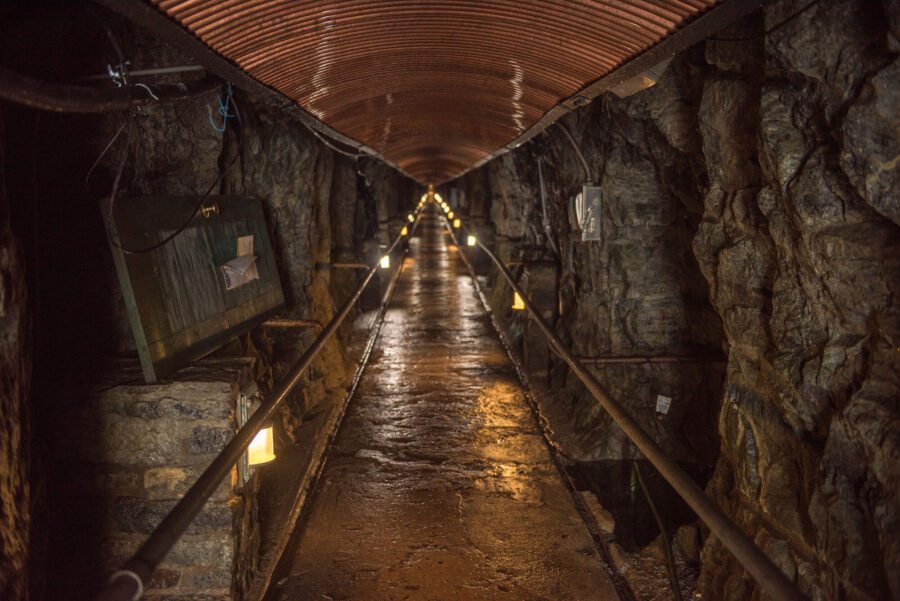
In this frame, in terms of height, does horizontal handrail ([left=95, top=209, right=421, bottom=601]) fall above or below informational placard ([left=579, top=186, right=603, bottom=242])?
below

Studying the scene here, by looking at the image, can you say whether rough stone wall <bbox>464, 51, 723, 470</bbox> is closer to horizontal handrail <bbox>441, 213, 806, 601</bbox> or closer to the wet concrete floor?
the wet concrete floor

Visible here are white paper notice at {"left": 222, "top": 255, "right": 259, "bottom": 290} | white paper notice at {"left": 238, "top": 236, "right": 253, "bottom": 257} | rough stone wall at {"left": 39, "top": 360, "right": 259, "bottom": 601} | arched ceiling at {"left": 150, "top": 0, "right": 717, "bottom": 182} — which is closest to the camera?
arched ceiling at {"left": 150, "top": 0, "right": 717, "bottom": 182}

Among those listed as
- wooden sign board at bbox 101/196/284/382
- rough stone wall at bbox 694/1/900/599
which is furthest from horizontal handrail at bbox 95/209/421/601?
rough stone wall at bbox 694/1/900/599

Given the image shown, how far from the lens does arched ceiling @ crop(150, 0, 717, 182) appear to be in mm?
3766

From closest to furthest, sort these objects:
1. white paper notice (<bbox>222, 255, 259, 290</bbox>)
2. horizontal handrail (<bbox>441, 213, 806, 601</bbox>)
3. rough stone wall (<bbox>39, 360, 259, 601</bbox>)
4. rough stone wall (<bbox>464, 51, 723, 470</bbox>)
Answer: horizontal handrail (<bbox>441, 213, 806, 601</bbox>)
rough stone wall (<bbox>39, 360, 259, 601</bbox>)
white paper notice (<bbox>222, 255, 259, 290</bbox>)
rough stone wall (<bbox>464, 51, 723, 470</bbox>)

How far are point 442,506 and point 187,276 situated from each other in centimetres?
306

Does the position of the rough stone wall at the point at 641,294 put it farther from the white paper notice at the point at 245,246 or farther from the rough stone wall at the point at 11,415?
the rough stone wall at the point at 11,415

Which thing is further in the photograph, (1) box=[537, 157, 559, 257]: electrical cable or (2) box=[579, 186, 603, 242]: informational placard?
(1) box=[537, 157, 559, 257]: electrical cable

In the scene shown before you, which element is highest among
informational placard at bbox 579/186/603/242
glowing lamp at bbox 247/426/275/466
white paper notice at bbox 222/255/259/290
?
informational placard at bbox 579/186/603/242

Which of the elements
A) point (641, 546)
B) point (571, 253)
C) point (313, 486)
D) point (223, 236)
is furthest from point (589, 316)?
point (223, 236)

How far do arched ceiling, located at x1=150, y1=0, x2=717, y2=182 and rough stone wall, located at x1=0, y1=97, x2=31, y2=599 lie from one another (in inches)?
56.3

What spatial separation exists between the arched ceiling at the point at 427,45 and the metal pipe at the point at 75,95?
19.0 inches

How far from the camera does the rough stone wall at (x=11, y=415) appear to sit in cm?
293

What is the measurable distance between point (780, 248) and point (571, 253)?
5.81m
